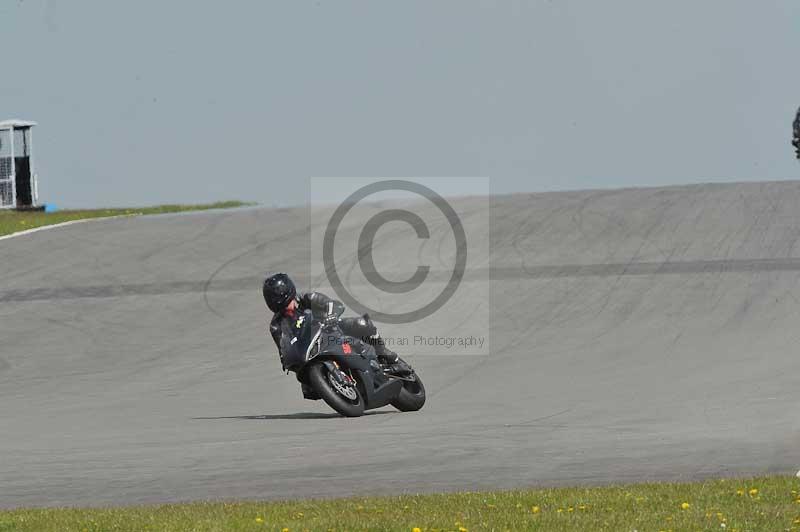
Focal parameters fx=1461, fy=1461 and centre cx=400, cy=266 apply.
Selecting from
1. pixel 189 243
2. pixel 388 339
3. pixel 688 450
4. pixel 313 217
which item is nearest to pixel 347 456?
pixel 688 450

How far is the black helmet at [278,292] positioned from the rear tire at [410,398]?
5.31 feet

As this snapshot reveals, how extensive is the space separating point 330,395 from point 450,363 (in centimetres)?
505

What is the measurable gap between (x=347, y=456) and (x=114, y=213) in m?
33.0

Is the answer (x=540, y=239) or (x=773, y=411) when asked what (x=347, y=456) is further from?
(x=540, y=239)

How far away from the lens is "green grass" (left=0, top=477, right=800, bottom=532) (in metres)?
8.34

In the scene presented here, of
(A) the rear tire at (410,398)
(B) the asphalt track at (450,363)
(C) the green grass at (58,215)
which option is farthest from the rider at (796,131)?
(C) the green grass at (58,215)

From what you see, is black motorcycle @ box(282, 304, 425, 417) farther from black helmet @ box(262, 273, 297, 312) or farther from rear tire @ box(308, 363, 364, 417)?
black helmet @ box(262, 273, 297, 312)

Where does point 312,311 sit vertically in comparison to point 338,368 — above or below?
above

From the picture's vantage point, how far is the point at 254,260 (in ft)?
96.7

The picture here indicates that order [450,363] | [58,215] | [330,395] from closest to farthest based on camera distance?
[330,395] → [450,363] → [58,215]

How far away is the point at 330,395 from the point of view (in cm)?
1455

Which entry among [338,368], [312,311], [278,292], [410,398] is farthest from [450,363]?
[278,292]

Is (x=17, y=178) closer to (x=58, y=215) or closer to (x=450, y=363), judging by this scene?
(x=58, y=215)

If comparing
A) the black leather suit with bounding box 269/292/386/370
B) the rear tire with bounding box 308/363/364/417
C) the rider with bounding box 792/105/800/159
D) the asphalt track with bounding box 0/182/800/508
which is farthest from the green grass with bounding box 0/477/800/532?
the rider with bounding box 792/105/800/159
